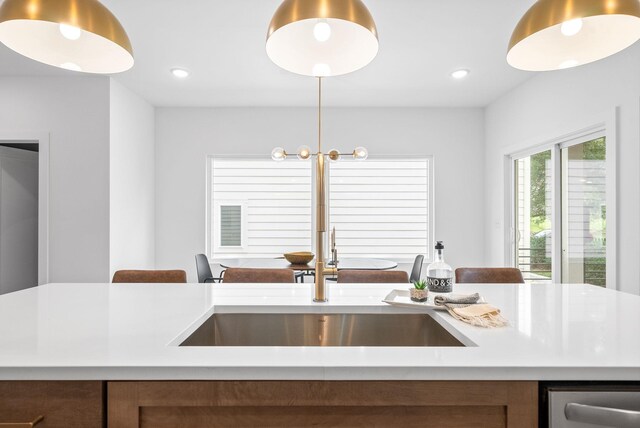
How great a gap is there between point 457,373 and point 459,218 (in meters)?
4.11

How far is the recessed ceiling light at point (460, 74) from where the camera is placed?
344 centimetres

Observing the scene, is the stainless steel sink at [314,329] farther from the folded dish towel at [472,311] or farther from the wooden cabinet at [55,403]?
the wooden cabinet at [55,403]

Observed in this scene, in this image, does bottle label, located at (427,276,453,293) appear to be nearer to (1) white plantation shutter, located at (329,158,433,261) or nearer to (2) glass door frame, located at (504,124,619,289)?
(2) glass door frame, located at (504,124,619,289)

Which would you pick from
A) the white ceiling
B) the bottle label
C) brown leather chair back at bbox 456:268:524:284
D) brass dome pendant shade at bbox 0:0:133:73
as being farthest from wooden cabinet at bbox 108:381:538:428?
the white ceiling

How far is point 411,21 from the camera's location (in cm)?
258

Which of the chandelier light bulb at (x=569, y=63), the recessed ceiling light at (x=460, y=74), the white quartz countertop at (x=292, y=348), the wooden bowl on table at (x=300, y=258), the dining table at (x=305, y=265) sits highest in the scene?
the recessed ceiling light at (x=460, y=74)

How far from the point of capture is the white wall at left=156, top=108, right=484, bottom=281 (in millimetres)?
4543

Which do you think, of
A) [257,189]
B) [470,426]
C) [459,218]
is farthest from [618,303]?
[257,189]

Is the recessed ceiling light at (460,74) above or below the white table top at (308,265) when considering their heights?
above

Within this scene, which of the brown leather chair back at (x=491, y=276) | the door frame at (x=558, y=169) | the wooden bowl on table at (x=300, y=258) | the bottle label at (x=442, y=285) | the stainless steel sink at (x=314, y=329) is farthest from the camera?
the wooden bowl on table at (x=300, y=258)

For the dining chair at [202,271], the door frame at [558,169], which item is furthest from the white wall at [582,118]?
the dining chair at [202,271]

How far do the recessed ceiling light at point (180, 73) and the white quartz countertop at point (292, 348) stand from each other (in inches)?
103

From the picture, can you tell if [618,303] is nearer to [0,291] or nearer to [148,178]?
[148,178]

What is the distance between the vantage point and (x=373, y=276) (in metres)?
1.96
